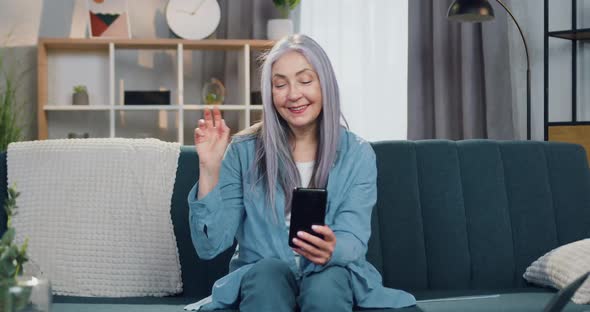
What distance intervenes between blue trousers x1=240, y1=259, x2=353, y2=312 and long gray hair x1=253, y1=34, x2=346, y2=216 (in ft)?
0.80

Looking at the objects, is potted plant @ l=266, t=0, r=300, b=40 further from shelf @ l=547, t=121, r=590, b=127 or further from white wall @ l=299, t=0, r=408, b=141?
shelf @ l=547, t=121, r=590, b=127

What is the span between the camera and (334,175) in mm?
2145

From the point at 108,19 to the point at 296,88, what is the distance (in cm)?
241

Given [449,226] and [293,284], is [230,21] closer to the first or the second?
[449,226]

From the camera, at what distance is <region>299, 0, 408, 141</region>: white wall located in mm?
4395

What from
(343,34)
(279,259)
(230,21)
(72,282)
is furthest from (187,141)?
(279,259)

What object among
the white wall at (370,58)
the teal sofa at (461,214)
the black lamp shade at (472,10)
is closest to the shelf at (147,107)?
the white wall at (370,58)

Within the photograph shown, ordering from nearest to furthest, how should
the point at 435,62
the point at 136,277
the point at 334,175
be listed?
the point at 334,175 < the point at 136,277 < the point at 435,62

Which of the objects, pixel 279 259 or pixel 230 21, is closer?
pixel 279 259

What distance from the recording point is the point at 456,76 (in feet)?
13.8

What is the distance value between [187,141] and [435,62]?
1.35 m

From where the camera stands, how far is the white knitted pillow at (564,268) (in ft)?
7.16

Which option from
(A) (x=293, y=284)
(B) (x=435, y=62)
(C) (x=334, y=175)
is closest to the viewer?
(A) (x=293, y=284)

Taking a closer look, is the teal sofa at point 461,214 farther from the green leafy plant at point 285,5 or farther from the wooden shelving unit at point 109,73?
the green leafy plant at point 285,5
